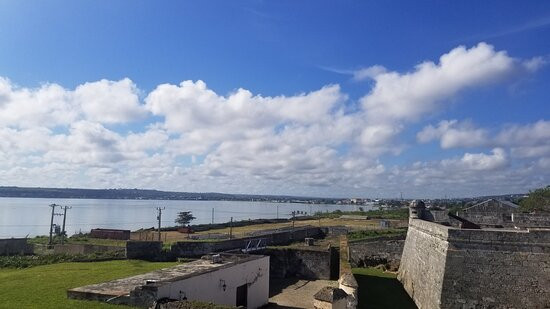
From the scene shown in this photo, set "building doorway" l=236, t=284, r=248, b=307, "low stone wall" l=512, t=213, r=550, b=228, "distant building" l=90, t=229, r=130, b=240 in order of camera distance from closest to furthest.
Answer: "building doorway" l=236, t=284, r=248, b=307 < "low stone wall" l=512, t=213, r=550, b=228 < "distant building" l=90, t=229, r=130, b=240

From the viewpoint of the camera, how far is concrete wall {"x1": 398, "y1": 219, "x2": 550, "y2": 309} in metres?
14.6

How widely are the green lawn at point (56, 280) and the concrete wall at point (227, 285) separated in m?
1.96

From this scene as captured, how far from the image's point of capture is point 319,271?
25219 millimetres

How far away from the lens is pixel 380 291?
70.1 feet

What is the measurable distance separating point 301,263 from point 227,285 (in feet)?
31.7

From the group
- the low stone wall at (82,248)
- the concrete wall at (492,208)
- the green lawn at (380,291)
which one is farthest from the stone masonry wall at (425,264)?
the concrete wall at (492,208)

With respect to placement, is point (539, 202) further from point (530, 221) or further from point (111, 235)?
point (111, 235)

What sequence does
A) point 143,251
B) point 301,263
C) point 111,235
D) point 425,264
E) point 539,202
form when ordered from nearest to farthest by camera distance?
1. point 425,264
2. point 143,251
3. point 301,263
4. point 111,235
5. point 539,202

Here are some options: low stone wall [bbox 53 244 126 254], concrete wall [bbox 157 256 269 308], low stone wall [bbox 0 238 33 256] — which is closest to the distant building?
low stone wall [bbox 53 244 126 254]

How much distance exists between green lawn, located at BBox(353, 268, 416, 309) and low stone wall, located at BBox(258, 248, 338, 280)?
1.79 metres

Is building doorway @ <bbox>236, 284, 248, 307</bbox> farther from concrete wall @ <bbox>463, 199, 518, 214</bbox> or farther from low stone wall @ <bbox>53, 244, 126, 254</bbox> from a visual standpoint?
concrete wall @ <bbox>463, 199, 518, 214</bbox>

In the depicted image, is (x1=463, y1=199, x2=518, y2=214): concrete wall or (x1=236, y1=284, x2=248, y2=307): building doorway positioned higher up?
(x1=463, y1=199, x2=518, y2=214): concrete wall

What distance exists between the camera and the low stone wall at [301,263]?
2517 cm

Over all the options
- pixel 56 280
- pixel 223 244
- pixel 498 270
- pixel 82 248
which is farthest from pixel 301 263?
pixel 56 280
